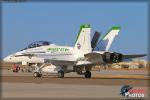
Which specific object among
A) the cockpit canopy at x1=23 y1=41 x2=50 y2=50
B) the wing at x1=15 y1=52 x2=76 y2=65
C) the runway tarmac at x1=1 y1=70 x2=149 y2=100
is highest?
the cockpit canopy at x1=23 y1=41 x2=50 y2=50

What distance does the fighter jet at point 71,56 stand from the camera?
41.9m

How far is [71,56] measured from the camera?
43.8 meters

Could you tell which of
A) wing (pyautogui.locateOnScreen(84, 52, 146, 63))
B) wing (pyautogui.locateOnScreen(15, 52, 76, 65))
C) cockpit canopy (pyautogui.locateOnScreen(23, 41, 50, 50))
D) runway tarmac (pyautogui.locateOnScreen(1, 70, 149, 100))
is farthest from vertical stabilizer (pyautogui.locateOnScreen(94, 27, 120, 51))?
runway tarmac (pyautogui.locateOnScreen(1, 70, 149, 100))

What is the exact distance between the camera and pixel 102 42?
152ft

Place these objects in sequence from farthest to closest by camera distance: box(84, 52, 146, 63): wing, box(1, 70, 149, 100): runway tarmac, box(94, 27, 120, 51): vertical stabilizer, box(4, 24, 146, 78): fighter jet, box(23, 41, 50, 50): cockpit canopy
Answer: box(94, 27, 120, 51): vertical stabilizer, box(23, 41, 50, 50): cockpit canopy, box(4, 24, 146, 78): fighter jet, box(84, 52, 146, 63): wing, box(1, 70, 149, 100): runway tarmac

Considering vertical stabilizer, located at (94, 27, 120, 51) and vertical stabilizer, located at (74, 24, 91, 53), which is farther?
vertical stabilizer, located at (94, 27, 120, 51)

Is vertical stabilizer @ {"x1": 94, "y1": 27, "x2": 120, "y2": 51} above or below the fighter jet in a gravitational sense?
above

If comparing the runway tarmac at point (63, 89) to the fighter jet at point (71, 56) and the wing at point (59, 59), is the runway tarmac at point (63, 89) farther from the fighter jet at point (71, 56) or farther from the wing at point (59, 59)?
the wing at point (59, 59)

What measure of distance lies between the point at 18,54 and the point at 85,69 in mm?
7846

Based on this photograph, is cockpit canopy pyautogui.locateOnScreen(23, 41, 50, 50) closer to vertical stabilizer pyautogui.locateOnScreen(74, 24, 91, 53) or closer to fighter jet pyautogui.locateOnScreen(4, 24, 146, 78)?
fighter jet pyautogui.locateOnScreen(4, 24, 146, 78)

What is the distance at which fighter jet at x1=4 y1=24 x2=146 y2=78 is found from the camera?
1650 inches

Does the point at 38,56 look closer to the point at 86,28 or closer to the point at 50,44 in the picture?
the point at 50,44

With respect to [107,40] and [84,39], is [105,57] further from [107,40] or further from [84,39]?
[107,40]

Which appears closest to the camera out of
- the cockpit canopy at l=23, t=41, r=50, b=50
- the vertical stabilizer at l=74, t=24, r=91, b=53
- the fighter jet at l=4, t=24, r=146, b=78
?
the fighter jet at l=4, t=24, r=146, b=78
